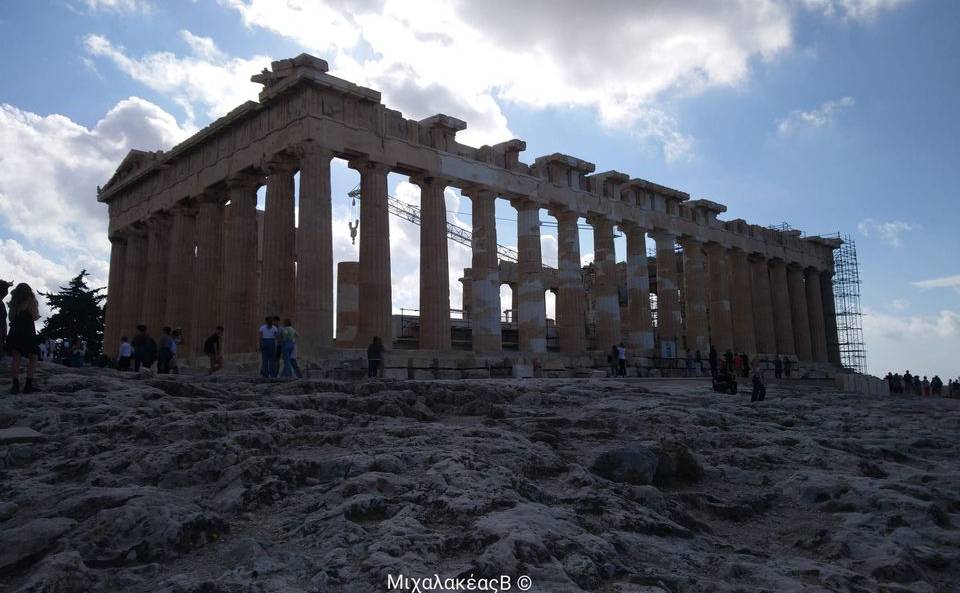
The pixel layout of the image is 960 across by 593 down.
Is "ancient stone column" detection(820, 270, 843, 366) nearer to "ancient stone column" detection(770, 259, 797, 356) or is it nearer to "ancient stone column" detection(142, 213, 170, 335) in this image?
"ancient stone column" detection(770, 259, 797, 356)

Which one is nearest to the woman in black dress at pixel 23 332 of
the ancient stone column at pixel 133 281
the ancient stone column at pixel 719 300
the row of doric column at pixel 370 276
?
the row of doric column at pixel 370 276

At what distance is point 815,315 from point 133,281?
140 feet

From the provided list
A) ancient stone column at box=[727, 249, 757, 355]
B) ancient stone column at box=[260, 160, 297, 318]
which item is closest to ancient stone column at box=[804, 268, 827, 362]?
ancient stone column at box=[727, 249, 757, 355]

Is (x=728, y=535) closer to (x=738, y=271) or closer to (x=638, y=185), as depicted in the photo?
(x=638, y=185)

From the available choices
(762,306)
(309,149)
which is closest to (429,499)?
(309,149)

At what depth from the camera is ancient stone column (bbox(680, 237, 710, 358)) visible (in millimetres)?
→ 42250

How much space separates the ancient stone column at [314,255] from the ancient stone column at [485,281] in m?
7.64

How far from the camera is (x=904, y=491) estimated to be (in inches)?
371

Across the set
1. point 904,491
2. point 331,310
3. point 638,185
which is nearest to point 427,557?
point 904,491

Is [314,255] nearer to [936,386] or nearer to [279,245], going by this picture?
[279,245]

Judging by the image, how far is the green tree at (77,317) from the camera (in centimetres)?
4712

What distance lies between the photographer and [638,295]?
40.2 meters

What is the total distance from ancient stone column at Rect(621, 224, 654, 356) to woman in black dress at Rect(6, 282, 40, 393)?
102 feet

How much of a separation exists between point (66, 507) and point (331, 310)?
1970 cm
